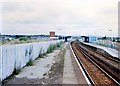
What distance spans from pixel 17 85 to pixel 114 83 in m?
5.47

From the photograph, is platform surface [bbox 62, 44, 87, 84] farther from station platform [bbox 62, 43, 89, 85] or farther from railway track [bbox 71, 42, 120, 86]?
railway track [bbox 71, 42, 120, 86]

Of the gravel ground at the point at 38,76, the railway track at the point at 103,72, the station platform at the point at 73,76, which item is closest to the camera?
the gravel ground at the point at 38,76

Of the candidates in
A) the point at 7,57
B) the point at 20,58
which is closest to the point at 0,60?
the point at 7,57

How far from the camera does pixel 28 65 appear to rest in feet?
65.3

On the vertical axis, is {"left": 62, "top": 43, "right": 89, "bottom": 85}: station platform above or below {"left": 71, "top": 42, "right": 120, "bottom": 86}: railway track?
above

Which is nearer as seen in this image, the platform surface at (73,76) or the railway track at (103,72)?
the platform surface at (73,76)

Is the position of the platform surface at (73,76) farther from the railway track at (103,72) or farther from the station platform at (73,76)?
the railway track at (103,72)

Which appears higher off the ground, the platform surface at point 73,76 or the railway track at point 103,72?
the platform surface at point 73,76

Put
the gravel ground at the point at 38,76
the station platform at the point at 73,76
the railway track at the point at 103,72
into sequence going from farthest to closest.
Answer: the railway track at the point at 103,72
the station platform at the point at 73,76
the gravel ground at the point at 38,76

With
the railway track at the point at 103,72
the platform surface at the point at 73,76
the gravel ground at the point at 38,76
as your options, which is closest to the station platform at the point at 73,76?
the platform surface at the point at 73,76

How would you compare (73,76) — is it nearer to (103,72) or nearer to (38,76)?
(38,76)

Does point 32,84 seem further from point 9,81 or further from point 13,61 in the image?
point 13,61

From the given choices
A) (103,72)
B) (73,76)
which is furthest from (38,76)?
(103,72)

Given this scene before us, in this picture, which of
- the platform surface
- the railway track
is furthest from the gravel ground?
the railway track
